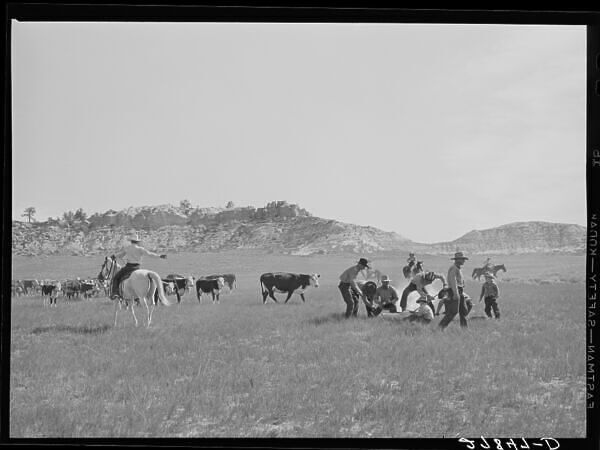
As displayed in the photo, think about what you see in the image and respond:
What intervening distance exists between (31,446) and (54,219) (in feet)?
5.07

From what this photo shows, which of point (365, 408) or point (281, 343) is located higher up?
point (281, 343)

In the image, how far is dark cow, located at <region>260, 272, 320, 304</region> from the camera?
3.56 metres

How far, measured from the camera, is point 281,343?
3520mm

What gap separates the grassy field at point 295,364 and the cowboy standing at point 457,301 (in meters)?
0.05

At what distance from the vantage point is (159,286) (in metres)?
3.56

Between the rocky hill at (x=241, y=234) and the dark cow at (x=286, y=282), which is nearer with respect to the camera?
the rocky hill at (x=241, y=234)

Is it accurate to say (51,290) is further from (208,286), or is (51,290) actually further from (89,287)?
(208,286)

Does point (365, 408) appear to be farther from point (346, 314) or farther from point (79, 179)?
point (79, 179)

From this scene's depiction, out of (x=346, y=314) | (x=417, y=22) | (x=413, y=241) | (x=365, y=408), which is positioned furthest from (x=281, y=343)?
(x=417, y=22)

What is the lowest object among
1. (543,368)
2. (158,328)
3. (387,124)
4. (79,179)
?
(543,368)

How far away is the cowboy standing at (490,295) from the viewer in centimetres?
351

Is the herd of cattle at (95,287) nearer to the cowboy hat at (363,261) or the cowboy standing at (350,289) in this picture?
the cowboy standing at (350,289)

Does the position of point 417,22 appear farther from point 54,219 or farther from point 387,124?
point 54,219

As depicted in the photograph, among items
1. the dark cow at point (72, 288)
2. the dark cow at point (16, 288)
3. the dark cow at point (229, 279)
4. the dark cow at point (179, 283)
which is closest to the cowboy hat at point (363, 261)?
the dark cow at point (229, 279)
